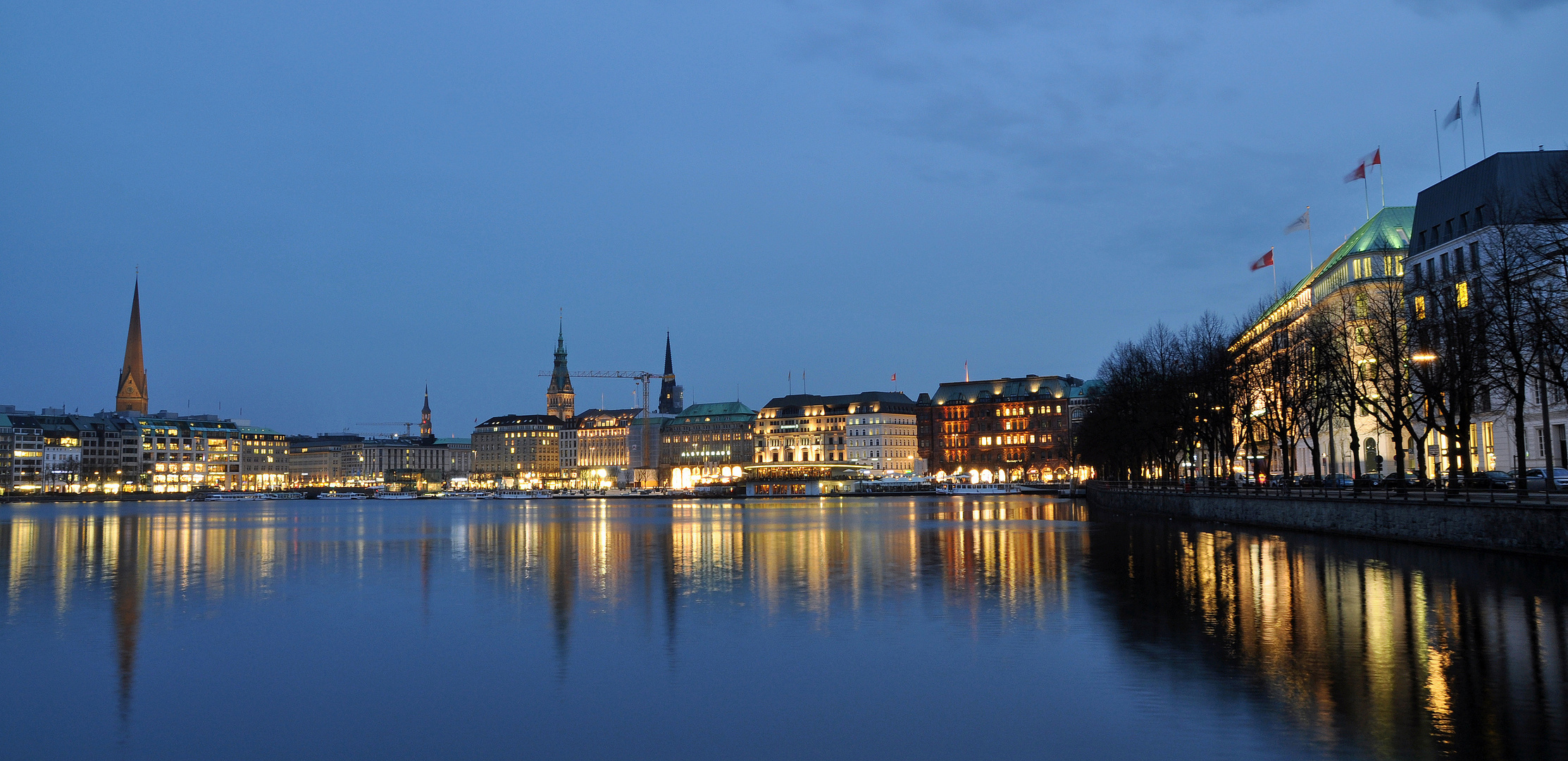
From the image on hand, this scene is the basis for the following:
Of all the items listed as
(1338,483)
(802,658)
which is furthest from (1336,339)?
(802,658)

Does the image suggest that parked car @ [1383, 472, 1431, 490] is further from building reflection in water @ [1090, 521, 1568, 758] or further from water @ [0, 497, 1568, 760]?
building reflection in water @ [1090, 521, 1568, 758]

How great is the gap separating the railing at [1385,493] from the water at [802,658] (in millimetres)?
2650

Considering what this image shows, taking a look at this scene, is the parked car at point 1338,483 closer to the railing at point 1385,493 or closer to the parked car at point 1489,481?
the railing at point 1385,493

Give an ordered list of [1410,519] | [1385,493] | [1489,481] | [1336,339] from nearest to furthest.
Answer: [1410,519] → [1489,481] → [1385,493] → [1336,339]

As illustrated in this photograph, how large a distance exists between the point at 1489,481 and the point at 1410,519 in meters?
11.9

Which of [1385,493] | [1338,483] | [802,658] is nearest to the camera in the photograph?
[802,658]

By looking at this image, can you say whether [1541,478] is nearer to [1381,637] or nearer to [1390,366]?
[1390,366]

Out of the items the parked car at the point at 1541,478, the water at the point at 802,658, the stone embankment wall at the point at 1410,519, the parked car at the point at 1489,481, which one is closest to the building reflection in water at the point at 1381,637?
the water at the point at 802,658

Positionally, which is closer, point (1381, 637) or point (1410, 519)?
point (1381, 637)

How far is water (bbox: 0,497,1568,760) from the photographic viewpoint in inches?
629

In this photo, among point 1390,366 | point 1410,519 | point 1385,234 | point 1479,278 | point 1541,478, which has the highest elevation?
point 1385,234

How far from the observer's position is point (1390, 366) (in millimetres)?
64062

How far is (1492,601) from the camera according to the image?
28109mm

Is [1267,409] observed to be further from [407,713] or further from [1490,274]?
[407,713]
